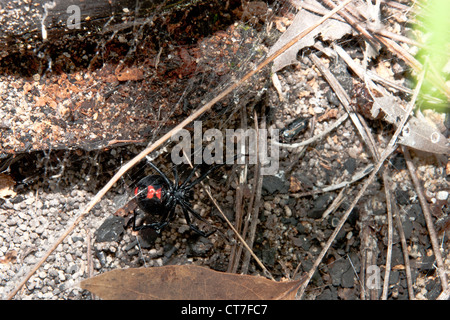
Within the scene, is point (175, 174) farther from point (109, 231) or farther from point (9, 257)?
point (9, 257)

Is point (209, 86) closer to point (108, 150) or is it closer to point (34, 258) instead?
point (108, 150)

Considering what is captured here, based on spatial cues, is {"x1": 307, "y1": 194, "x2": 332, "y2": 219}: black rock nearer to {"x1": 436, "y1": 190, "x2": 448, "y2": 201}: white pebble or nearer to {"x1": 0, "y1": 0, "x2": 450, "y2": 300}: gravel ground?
{"x1": 0, "y1": 0, "x2": 450, "y2": 300}: gravel ground

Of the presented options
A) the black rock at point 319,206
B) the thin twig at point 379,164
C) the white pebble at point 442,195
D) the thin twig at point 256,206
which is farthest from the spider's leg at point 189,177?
the white pebble at point 442,195

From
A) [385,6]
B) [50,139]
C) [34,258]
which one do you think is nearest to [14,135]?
[50,139]

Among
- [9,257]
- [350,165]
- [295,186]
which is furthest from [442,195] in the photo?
[9,257]

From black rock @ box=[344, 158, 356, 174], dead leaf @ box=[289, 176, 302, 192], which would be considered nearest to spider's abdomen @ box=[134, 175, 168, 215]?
dead leaf @ box=[289, 176, 302, 192]
